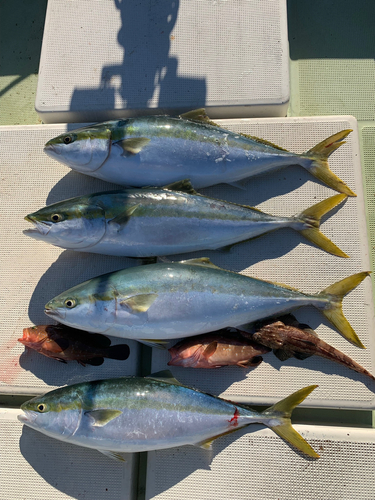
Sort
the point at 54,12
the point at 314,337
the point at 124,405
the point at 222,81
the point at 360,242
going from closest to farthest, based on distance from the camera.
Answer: the point at 124,405, the point at 314,337, the point at 360,242, the point at 222,81, the point at 54,12

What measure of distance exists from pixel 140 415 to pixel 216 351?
0.63m

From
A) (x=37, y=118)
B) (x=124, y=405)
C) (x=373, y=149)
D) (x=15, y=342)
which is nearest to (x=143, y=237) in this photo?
(x=124, y=405)

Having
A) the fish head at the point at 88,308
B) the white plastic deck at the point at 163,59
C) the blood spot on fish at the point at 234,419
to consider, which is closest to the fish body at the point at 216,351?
the blood spot on fish at the point at 234,419

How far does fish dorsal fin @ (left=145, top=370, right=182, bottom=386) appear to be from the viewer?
2.39 meters

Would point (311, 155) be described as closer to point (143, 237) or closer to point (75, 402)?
point (143, 237)

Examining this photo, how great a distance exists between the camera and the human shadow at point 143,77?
2.94m

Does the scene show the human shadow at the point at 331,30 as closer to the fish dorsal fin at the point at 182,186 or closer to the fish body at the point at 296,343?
the fish dorsal fin at the point at 182,186

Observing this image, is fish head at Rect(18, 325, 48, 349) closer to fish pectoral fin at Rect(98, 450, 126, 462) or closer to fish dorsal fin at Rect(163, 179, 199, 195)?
fish pectoral fin at Rect(98, 450, 126, 462)

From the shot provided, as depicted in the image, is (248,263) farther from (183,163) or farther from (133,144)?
(133,144)

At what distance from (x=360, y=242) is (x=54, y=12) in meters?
3.21

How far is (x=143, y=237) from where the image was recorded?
2.48 m

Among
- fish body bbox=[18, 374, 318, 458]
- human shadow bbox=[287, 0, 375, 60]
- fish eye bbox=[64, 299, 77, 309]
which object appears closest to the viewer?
fish body bbox=[18, 374, 318, 458]

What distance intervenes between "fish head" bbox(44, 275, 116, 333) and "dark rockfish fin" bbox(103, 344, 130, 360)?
0.77ft

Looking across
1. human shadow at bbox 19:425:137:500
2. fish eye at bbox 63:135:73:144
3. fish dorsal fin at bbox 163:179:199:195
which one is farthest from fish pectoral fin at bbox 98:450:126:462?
fish eye at bbox 63:135:73:144
